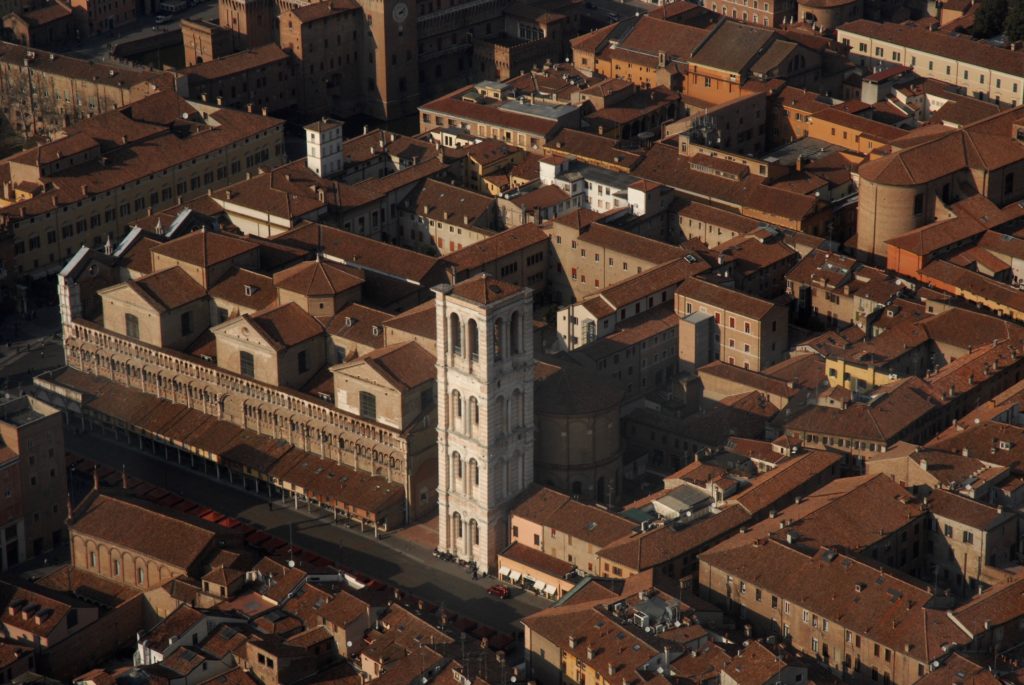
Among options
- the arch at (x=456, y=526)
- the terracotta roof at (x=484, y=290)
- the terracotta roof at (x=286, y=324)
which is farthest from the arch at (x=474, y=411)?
the terracotta roof at (x=286, y=324)

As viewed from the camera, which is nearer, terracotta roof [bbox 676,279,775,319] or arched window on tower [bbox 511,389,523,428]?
arched window on tower [bbox 511,389,523,428]

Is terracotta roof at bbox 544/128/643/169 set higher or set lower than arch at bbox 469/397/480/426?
lower

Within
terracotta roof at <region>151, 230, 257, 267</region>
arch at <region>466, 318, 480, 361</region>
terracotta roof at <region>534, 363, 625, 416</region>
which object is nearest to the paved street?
terracotta roof at <region>534, 363, 625, 416</region>

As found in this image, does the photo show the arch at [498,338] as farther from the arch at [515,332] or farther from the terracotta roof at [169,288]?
the terracotta roof at [169,288]

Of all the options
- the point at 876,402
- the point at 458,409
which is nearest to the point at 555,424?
the point at 458,409

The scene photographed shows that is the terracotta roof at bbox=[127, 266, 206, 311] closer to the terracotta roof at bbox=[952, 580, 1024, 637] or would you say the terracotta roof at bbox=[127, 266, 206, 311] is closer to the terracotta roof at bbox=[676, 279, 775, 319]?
the terracotta roof at bbox=[676, 279, 775, 319]

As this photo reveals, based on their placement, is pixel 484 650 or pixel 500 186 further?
pixel 500 186

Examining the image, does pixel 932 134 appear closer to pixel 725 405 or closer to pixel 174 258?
pixel 725 405
